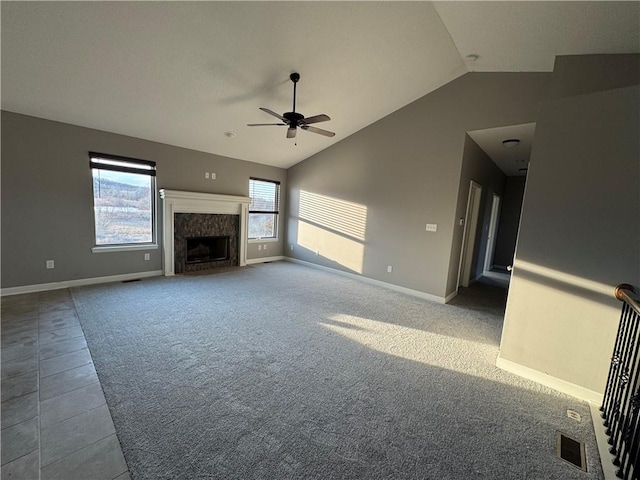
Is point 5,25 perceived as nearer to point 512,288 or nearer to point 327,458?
point 327,458

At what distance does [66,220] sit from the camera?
3859 millimetres

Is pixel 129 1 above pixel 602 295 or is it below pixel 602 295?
above

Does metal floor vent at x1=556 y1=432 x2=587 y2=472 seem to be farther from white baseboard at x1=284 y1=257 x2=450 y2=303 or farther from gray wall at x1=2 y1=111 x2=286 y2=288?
gray wall at x1=2 y1=111 x2=286 y2=288

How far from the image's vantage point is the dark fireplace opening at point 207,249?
533 cm

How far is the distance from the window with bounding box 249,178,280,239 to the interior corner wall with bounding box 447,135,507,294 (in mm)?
4134

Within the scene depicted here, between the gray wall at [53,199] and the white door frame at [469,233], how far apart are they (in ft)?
17.8

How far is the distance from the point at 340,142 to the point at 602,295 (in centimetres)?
451

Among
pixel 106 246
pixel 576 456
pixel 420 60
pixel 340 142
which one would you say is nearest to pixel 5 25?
pixel 106 246

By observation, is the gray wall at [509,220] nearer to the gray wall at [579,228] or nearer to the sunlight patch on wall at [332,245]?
the sunlight patch on wall at [332,245]

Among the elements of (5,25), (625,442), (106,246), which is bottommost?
(625,442)

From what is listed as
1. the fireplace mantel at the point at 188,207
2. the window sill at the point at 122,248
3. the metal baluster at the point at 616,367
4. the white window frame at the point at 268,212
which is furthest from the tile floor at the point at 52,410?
the white window frame at the point at 268,212

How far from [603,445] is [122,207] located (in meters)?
6.05

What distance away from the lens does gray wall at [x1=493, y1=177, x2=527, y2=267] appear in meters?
6.78

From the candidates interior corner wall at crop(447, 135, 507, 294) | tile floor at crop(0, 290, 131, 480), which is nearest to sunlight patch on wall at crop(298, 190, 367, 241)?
interior corner wall at crop(447, 135, 507, 294)
